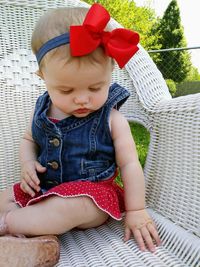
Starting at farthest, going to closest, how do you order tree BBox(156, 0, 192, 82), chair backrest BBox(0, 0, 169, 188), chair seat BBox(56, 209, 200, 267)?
tree BBox(156, 0, 192, 82) < chair backrest BBox(0, 0, 169, 188) < chair seat BBox(56, 209, 200, 267)

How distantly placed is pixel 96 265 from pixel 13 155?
65cm

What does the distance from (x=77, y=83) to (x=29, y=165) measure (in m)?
0.38

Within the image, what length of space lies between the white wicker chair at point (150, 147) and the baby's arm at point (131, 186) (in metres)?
0.04

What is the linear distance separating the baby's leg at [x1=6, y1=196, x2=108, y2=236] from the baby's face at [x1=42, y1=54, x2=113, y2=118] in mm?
253

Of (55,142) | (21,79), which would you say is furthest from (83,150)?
(21,79)

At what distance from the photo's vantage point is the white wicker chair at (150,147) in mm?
1113

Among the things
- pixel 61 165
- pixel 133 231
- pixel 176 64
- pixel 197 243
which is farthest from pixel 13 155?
pixel 176 64

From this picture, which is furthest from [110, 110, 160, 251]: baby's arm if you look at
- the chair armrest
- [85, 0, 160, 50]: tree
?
[85, 0, 160, 50]: tree

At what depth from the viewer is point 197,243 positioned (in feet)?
3.63

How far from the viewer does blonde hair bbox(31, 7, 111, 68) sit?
1148 millimetres

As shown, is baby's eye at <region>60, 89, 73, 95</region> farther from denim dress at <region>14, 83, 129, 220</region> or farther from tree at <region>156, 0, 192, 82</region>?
tree at <region>156, 0, 192, 82</region>

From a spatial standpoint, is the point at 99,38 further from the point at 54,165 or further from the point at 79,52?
the point at 54,165

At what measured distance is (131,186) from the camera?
127cm

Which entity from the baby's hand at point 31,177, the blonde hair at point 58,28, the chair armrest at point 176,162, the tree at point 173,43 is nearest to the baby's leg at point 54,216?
the baby's hand at point 31,177
